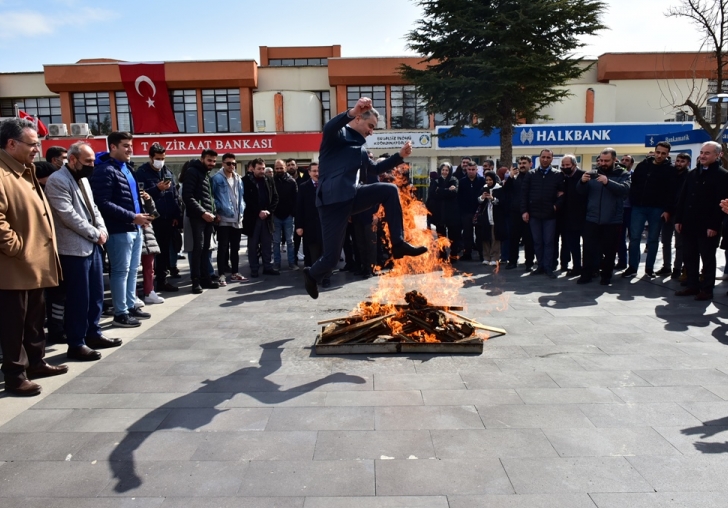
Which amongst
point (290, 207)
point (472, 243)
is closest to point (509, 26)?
point (472, 243)

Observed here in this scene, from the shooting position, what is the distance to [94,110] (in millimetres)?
33625

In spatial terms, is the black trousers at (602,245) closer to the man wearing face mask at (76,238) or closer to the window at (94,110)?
the man wearing face mask at (76,238)

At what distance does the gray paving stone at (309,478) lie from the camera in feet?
9.04

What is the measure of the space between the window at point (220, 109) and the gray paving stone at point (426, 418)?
31.8m

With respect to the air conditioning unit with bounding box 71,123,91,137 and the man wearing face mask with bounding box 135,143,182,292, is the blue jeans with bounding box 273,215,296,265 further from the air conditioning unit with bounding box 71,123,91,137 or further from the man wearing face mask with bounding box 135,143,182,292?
the air conditioning unit with bounding box 71,123,91,137

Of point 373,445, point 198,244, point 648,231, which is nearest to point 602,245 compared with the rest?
point 648,231

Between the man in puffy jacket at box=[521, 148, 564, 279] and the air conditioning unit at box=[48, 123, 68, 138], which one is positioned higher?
the air conditioning unit at box=[48, 123, 68, 138]

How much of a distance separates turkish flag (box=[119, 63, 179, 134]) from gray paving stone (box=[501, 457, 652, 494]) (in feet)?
105

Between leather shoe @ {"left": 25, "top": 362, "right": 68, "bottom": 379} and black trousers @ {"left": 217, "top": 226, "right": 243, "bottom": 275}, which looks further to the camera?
black trousers @ {"left": 217, "top": 226, "right": 243, "bottom": 275}

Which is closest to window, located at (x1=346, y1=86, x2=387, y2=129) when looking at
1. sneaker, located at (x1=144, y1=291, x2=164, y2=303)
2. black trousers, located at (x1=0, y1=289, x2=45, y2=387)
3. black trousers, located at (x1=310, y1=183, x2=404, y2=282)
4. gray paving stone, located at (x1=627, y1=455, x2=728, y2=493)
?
sneaker, located at (x1=144, y1=291, x2=164, y2=303)

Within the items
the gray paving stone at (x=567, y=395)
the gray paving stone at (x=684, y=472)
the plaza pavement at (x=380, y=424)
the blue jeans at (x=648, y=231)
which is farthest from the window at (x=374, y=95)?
the gray paving stone at (x=684, y=472)

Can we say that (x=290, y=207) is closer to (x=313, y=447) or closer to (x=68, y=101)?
(x=313, y=447)

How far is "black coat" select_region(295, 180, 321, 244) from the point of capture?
30.6ft

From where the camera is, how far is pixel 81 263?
505cm
